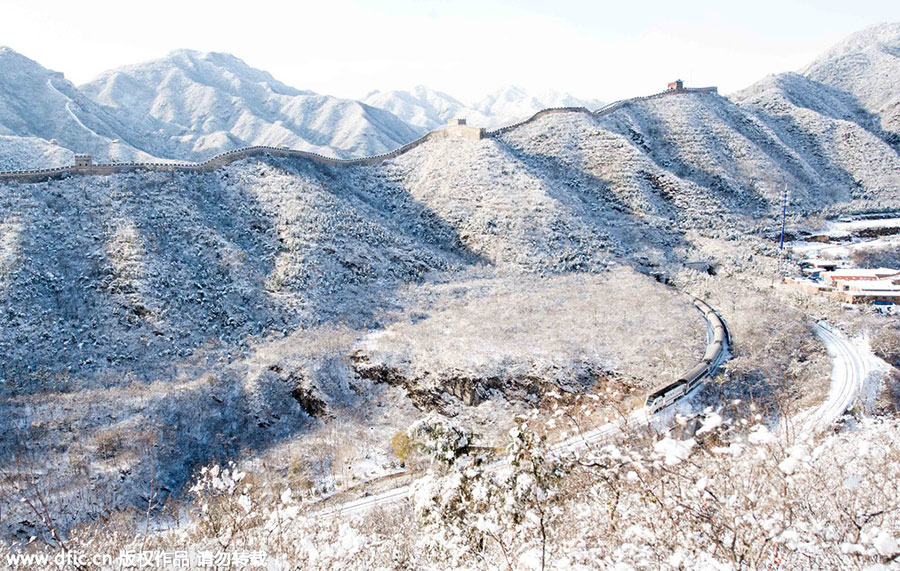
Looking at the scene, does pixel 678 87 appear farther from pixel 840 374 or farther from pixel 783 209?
pixel 840 374

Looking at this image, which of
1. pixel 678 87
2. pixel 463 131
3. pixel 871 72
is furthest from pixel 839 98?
pixel 463 131

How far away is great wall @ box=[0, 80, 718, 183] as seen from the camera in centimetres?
3285

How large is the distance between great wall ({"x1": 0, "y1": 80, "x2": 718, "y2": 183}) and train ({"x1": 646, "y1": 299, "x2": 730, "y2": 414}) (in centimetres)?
2836

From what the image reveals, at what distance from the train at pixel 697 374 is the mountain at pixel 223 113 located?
76891 millimetres


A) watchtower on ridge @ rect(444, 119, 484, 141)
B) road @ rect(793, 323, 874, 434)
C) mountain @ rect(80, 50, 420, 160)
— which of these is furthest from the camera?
mountain @ rect(80, 50, 420, 160)

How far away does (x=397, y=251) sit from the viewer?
37656 mm

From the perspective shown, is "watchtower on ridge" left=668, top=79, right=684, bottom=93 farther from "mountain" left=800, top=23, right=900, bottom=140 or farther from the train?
the train

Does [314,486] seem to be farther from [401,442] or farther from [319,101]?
[319,101]

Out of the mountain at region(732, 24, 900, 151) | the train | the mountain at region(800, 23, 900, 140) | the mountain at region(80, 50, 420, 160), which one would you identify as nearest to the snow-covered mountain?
the mountain at region(80, 50, 420, 160)

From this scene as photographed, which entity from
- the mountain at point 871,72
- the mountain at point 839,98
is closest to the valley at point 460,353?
the mountain at point 839,98

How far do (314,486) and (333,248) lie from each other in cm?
1895

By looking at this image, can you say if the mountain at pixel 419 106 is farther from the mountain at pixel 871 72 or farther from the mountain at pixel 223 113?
the mountain at pixel 871 72

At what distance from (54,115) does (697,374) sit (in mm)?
89513

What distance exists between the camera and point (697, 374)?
22.0 metres
